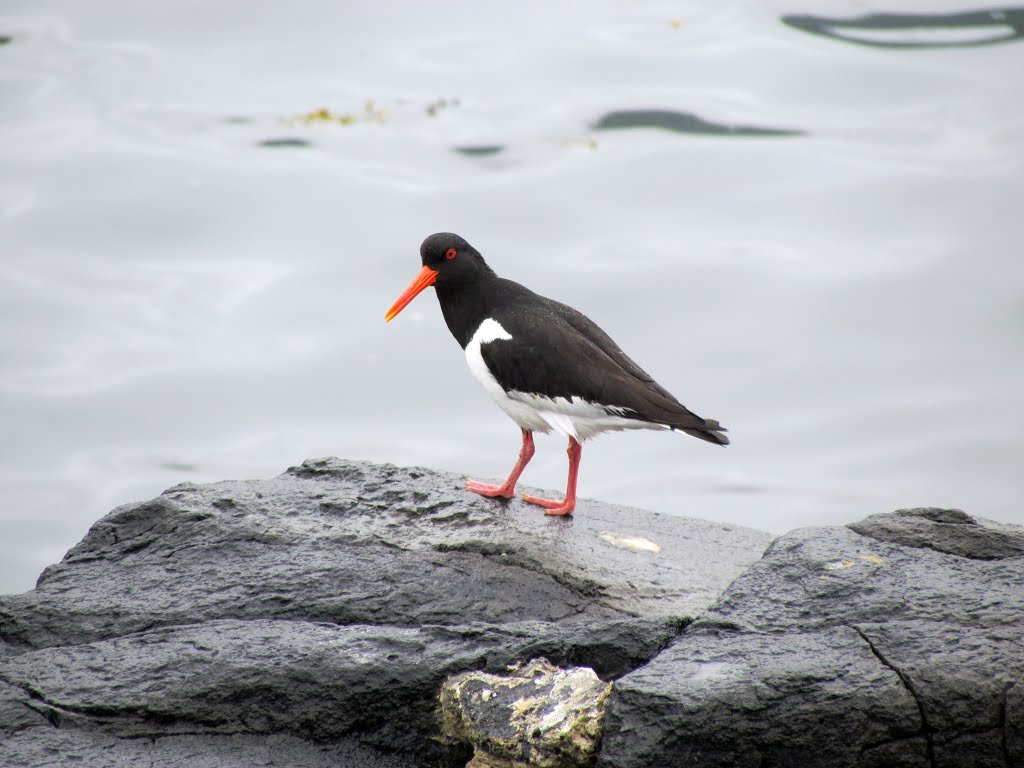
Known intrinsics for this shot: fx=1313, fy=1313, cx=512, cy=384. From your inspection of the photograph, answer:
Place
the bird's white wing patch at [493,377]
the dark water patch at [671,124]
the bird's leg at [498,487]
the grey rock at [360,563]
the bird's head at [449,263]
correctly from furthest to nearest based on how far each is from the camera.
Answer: the dark water patch at [671,124], the bird's head at [449,263], the bird's white wing patch at [493,377], the bird's leg at [498,487], the grey rock at [360,563]

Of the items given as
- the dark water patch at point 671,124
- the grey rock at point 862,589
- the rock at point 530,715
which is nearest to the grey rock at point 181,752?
the rock at point 530,715

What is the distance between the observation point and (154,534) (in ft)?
20.6

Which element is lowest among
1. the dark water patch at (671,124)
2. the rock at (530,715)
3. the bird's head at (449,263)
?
the rock at (530,715)

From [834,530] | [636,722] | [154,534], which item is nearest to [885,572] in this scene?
[834,530]

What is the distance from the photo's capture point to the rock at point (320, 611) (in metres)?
4.93

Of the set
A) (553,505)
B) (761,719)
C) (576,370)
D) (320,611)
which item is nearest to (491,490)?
(553,505)

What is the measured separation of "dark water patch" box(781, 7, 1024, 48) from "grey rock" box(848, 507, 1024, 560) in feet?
55.8

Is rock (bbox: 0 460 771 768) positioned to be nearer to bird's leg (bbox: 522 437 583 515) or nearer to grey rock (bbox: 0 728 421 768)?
grey rock (bbox: 0 728 421 768)

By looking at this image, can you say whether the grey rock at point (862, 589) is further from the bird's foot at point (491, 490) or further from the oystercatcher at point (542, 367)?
the bird's foot at point (491, 490)

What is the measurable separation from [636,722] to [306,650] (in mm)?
1398

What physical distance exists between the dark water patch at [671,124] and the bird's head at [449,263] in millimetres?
12508

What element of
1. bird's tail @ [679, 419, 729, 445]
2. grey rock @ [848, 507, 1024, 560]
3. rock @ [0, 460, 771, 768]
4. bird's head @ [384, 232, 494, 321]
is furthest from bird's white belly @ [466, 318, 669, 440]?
grey rock @ [848, 507, 1024, 560]

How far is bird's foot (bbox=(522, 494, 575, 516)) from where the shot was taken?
708 cm

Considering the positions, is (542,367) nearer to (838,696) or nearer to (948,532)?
(948,532)
